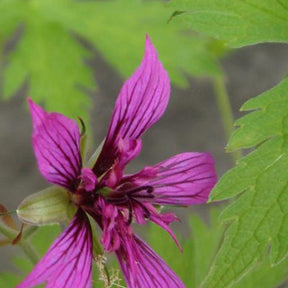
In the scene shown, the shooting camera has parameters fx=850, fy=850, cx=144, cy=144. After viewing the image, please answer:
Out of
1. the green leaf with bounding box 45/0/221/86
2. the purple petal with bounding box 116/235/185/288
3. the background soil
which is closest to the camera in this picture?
the purple petal with bounding box 116/235/185/288

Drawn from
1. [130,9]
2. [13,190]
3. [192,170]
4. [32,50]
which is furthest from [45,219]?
[13,190]

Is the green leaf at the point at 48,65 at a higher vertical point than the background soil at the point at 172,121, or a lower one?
higher

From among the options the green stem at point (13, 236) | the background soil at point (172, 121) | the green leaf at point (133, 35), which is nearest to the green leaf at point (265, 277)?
the green stem at point (13, 236)

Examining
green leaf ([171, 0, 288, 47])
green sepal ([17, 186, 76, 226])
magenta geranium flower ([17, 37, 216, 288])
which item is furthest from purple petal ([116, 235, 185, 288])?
green leaf ([171, 0, 288, 47])

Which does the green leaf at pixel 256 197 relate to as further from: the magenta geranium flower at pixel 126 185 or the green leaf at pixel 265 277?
the green leaf at pixel 265 277

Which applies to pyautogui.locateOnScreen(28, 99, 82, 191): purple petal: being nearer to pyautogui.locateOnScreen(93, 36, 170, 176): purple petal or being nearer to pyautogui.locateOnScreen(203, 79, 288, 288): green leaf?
pyautogui.locateOnScreen(93, 36, 170, 176): purple petal

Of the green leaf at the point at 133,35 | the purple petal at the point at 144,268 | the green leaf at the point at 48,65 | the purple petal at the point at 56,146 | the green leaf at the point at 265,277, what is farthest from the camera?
the green leaf at the point at 133,35

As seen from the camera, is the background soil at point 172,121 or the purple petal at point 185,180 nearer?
the purple petal at point 185,180
